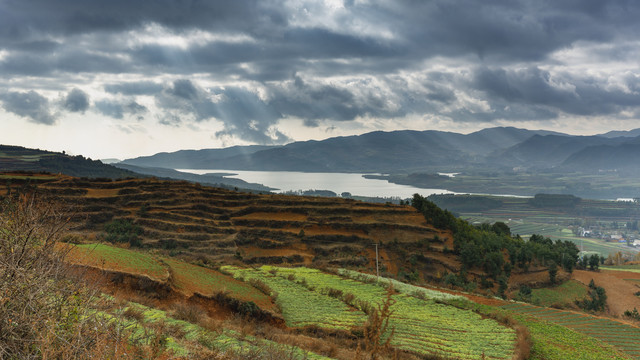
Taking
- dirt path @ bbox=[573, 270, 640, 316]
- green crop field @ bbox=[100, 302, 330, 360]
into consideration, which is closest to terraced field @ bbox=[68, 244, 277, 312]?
green crop field @ bbox=[100, 302, 330, 360]

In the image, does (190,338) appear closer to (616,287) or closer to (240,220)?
(240,220)

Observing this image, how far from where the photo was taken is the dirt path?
52.2 m

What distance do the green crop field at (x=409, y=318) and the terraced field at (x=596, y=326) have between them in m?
9.72

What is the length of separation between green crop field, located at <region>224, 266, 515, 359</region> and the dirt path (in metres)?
37.9

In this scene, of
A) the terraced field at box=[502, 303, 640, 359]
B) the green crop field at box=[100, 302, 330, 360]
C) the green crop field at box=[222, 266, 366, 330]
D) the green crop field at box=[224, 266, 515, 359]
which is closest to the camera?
the green crop field at box=[100, 302, 330, 360]

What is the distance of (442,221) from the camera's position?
204 feet

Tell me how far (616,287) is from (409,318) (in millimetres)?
56934

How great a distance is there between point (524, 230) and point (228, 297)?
172817 mm

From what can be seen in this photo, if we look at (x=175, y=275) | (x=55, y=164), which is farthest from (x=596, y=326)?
(x=55, y=164)

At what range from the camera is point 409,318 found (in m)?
22.5

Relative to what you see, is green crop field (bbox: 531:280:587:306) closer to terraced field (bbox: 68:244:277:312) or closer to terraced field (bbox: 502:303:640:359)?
terraced field (bbox: 502:303:640:359)

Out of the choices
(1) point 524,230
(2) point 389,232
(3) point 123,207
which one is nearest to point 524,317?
(2) point 389,232

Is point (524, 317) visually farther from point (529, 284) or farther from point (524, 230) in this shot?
point (524, 230)

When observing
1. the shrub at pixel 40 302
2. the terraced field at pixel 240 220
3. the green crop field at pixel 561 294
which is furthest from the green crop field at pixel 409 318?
the green crop field at pixel 561 294
